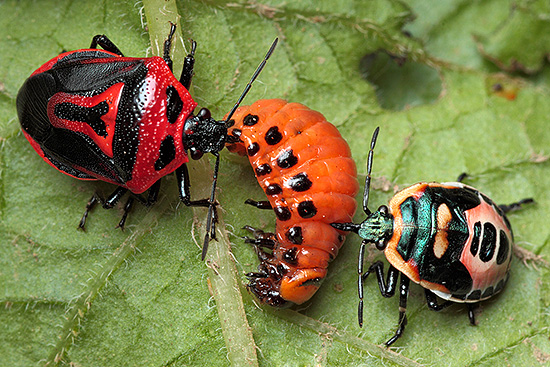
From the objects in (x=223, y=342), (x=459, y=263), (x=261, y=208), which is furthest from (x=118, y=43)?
(x=459, y=263)

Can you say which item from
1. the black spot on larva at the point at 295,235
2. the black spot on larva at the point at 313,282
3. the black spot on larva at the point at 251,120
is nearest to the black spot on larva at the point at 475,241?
the black spot on larva at the point at 313,282

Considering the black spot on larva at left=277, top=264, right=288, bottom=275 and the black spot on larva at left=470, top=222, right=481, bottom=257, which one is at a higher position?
the black spot on larva at left=277, top=264, right=288, bottom=275

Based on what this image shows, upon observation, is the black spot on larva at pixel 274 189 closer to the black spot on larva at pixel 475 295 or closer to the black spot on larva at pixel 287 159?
the black spot on larva at pixel 287 159

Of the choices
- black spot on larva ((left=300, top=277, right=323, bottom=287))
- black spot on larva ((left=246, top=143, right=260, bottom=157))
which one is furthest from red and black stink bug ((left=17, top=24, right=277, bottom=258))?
black spot on larva ((left=300, top=277, right=323, bottom=287))

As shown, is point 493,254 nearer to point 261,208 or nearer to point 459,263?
point 459,263

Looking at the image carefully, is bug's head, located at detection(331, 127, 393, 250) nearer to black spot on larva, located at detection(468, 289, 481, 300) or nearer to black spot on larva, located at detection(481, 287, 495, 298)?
black spot on larva, located at detection(468, 289, 481, 300)

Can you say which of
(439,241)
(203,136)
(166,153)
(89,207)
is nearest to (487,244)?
(439,241)
